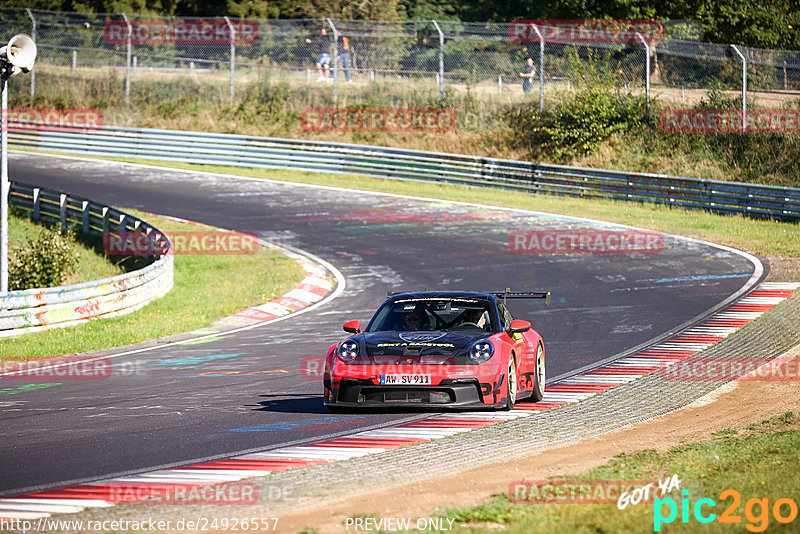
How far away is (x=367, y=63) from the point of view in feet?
122

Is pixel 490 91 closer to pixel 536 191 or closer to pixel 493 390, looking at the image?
pixel 536 191

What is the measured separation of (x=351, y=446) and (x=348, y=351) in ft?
5.37

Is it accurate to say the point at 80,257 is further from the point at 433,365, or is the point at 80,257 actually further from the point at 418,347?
the point at 433,365

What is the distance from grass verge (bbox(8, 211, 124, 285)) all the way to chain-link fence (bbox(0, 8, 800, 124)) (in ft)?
36.4

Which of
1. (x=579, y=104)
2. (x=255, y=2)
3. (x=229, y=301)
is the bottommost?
(x=229, y=301)

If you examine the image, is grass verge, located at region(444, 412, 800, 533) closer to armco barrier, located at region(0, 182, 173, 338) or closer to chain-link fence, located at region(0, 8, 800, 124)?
armco barrier, located at region(0, 182, 173, 338)

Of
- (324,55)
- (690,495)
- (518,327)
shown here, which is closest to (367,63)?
(324,55)

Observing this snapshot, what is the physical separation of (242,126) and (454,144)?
339 inches

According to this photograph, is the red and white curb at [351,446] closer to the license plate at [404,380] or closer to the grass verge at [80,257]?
the license plate at [404,380]

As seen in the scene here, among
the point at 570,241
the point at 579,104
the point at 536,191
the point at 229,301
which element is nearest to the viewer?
the point at 229,301

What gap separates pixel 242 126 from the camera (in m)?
40.6

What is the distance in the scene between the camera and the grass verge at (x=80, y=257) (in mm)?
23328

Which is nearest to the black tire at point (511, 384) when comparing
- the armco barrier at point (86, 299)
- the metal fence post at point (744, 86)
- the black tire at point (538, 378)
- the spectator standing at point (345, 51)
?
the black tire at point (538, 378)

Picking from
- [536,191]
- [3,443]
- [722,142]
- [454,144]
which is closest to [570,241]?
[536,191]
